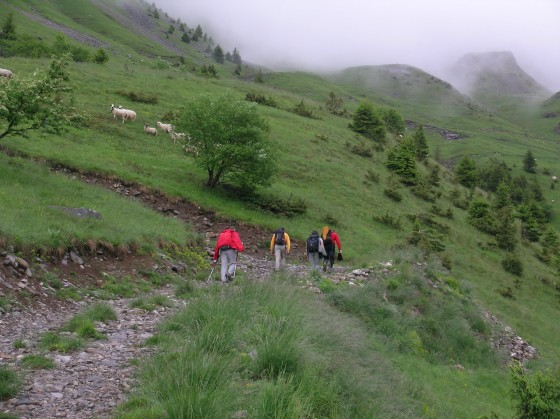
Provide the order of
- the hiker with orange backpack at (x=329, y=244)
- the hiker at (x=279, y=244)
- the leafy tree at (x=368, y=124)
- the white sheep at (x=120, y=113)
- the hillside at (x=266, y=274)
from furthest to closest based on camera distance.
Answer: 1. the leafy tree at (x=368, y=124)
2. the white sheep at (x=120, y=113)
3. the hiker with orange backpack at (x=329, y=244)
4. the hiker at (x=279, y=244)
5. the hillside at (x=266, y=274)

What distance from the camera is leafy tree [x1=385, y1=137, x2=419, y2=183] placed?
5531 cm

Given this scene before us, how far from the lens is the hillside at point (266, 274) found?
7.71m

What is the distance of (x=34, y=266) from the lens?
13805mm

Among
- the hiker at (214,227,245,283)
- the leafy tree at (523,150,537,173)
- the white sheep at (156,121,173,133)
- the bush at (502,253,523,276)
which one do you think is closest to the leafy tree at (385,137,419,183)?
the bush at (502,253,523,276)

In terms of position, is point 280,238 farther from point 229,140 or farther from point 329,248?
point 229,140

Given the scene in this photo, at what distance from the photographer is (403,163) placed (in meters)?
56.4

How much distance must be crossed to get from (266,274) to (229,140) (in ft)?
48.6

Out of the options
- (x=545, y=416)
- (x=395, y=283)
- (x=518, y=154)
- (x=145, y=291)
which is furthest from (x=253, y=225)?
(x=518, y=154)

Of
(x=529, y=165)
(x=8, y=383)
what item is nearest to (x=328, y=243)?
(x=8, y=383)

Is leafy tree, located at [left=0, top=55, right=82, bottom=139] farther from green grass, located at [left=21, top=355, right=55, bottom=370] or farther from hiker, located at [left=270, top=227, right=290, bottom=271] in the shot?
green grass, located at [left=21, top=355, right=55, bottom=370]

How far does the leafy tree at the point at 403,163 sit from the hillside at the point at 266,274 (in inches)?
29.4

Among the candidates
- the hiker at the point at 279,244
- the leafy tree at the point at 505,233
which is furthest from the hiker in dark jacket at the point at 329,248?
the leafy tree at the point at 505,233

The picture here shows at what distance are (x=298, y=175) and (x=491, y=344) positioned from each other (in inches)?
994

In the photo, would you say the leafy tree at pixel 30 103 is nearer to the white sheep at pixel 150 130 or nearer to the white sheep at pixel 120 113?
the white sheep at pixel 150 130
